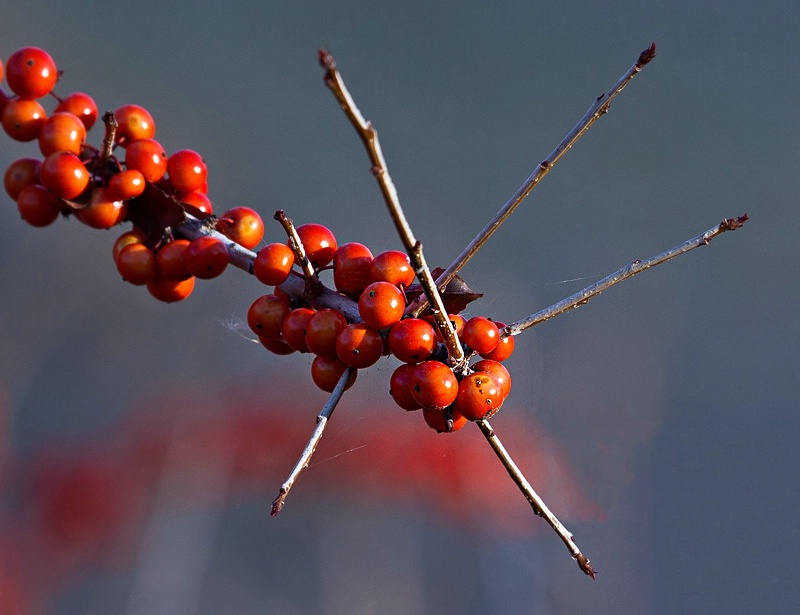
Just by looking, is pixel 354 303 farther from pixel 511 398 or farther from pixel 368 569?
pixel 511 398

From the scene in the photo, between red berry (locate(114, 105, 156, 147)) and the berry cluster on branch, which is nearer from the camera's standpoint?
the berry cluster on branch

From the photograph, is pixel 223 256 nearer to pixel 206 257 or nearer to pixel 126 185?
pixel 206 257

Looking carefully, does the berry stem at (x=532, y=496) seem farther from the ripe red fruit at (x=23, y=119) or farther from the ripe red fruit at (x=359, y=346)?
the ripe red fruit at (x=23, y=119)

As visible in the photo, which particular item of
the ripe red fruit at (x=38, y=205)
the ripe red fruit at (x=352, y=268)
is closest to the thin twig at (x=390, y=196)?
the ripe red fruit at (x=352, y=268)

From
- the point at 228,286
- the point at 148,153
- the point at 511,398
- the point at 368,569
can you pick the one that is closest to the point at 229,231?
the point at 148,153

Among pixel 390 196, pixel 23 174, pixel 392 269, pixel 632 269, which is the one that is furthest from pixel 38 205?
pixel 632 269

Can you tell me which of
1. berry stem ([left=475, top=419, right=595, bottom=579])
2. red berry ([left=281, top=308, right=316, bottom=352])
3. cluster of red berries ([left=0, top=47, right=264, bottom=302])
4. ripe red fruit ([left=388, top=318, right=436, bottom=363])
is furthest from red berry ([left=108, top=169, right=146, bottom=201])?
berry stem ([left=475, top=419, right=595, bottom=579])

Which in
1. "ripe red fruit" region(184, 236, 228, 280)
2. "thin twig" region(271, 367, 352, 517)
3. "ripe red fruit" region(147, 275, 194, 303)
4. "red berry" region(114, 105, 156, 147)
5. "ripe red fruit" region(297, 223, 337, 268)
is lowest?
"thin twig" region(271, 367, 352, 517)

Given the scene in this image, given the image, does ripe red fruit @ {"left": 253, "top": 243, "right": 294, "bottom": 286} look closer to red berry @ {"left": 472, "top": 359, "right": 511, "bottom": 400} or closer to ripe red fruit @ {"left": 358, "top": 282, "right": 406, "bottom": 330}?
ripe red fruit @ {"left": 358, "top": 282, "right": 406, "bottom": 330}
